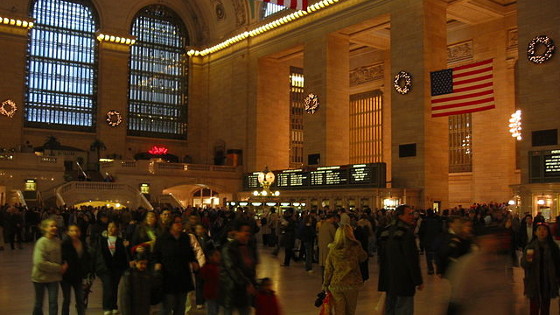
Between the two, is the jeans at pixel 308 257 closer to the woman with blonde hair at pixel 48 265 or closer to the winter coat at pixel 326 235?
the winter coat at pixel 326 235

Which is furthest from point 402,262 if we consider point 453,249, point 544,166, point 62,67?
point 62,67

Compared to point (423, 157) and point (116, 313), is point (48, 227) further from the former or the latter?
point (423, 157)

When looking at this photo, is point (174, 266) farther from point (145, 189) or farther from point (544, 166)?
point (145, 189)

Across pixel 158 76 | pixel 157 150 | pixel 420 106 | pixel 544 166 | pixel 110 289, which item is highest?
pixel 158 76

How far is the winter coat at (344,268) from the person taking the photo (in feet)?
21.9

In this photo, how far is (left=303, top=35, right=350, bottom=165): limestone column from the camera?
30.5 meters

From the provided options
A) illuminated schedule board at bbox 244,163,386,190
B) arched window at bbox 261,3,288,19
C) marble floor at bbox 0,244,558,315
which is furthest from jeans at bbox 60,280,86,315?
arched window at bbox 261,3,288,19

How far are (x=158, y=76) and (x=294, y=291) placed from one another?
1318 inches

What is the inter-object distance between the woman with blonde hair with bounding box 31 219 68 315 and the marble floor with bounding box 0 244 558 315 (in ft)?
4.93

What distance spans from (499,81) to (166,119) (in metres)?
22.6

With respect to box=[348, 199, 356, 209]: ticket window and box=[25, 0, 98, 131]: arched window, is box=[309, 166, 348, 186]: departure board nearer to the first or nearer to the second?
box=[348, 199, 356, 209]: ticket window

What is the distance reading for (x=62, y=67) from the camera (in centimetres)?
3884

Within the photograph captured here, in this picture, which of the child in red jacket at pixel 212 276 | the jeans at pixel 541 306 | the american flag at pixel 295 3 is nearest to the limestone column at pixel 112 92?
the american flag at pixel 295 3

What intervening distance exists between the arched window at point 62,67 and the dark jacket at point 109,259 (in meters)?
32.1
